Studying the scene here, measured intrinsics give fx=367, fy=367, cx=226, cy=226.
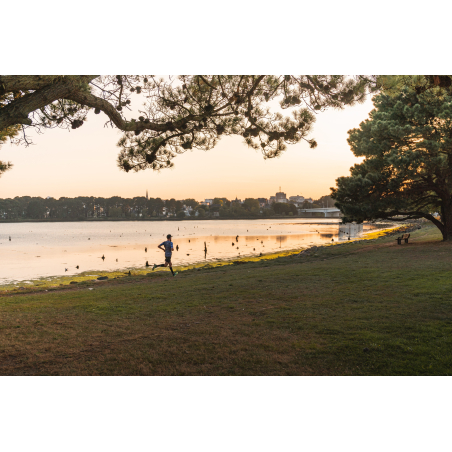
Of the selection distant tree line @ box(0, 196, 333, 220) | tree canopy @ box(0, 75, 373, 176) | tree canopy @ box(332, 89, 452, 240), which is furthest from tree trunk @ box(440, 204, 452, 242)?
distant tree line @ box(0, 196, 333, 220)

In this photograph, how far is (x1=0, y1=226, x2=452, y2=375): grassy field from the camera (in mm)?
4188

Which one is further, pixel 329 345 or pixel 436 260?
pixel 436 260

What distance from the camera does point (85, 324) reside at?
625cm

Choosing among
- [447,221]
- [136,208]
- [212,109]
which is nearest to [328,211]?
[447,221]

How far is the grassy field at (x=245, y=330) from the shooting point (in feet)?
13.7

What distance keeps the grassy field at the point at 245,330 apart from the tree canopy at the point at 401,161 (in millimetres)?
6255

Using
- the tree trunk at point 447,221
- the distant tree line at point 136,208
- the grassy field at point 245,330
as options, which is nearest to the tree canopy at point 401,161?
the tree trunk at point 447,221

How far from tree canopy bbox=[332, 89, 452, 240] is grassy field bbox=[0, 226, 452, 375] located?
6.26m

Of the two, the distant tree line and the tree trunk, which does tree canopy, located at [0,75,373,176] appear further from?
the distant tree line

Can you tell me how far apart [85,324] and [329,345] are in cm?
404

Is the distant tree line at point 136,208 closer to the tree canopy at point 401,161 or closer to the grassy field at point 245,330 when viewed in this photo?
the tree canopy at point 401,161
